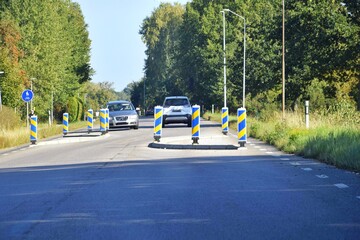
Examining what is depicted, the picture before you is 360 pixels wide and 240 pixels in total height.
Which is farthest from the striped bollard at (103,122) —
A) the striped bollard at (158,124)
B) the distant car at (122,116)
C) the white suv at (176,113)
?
the striped bollard at (158,124)

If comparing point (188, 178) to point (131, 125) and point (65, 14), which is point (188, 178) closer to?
Answer: point (131, 125)

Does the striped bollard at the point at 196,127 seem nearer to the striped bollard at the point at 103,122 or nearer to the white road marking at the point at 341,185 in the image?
the white road marking at the point at 341,185

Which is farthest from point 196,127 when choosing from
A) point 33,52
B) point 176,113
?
point 33,52

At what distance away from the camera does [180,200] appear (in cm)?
1085

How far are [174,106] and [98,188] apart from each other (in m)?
34.2

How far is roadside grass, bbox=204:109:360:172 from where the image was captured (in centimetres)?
1769

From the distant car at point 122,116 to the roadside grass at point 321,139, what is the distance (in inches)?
534

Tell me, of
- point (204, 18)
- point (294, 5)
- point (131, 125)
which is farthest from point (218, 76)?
point (131, 125)

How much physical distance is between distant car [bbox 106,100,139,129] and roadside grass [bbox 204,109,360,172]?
13.6m

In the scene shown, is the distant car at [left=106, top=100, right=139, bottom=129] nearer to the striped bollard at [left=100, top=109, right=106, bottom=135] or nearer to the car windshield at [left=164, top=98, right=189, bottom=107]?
the car windshield at [left=164, top=98, right=189, bottom=107]

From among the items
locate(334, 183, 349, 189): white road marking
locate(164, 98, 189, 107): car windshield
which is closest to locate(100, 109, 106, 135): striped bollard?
locate(164, 98, 189, 107): car windshield

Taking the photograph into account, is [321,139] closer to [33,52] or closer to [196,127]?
[196,127]

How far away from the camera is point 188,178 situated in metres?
14.3

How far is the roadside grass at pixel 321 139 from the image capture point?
17.7 metres
